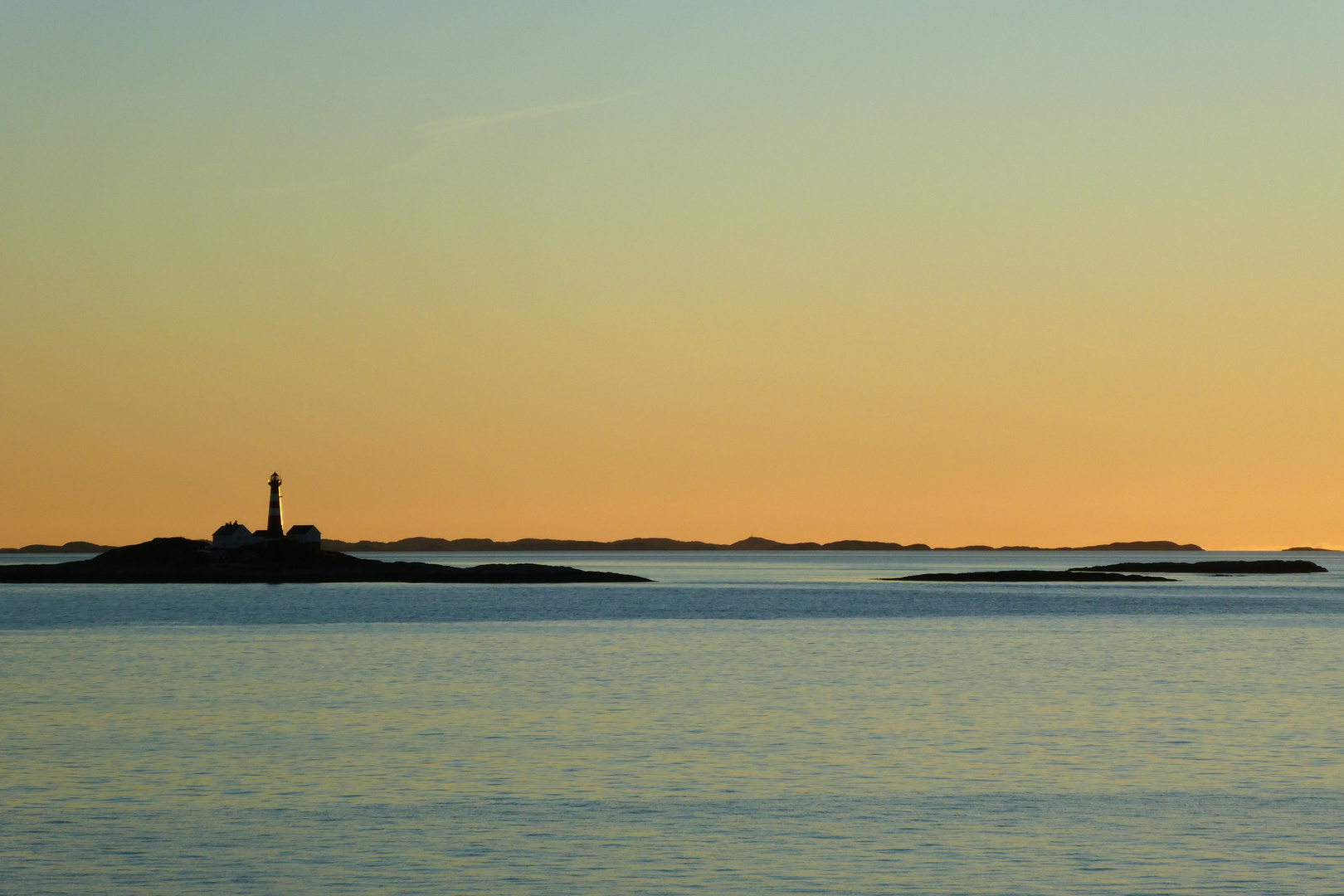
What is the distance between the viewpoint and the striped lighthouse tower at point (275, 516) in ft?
476

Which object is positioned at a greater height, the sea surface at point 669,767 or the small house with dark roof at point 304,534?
the small house with dark roof at point 304,534

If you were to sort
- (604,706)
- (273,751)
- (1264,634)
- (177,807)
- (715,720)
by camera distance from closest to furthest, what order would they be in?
(177,807), (273,751), (715,720), (604,706), (1264,634)

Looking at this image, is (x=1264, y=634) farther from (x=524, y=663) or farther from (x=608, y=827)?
(x=608, y=827)

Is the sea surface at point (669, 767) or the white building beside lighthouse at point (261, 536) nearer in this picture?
the sea surface at point (669, 767)

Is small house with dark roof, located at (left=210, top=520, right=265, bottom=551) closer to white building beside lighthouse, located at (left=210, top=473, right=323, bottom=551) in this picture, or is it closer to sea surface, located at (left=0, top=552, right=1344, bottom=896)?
white building beside lighthouse, located at (left=210, top=473, right=323, bottom=551)

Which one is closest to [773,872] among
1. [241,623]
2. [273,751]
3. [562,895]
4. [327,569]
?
[562,895]

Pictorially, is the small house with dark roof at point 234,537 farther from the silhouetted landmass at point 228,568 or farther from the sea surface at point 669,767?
the sea surface at point 669,767

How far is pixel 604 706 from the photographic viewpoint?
42.7m

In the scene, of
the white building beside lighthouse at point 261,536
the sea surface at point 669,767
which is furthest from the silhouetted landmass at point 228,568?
the sea surface at point 669,767

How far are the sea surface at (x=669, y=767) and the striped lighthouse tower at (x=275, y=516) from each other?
73.3 meters

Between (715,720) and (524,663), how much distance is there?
2054 centimetres

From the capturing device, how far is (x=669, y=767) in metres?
31.0

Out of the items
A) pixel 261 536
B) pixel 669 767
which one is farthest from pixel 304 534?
pixel 669 767

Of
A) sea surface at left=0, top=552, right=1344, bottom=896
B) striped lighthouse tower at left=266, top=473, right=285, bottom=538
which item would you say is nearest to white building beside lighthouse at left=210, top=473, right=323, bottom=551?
striped lighthouse tower at left=266, top=473, right=285, bottom=538
